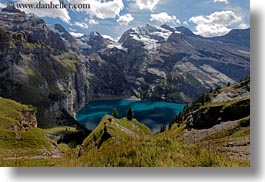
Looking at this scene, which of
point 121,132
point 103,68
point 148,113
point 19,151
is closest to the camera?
point 19,151

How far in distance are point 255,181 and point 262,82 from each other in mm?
2095

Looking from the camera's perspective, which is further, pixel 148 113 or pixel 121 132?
pixel 148 113

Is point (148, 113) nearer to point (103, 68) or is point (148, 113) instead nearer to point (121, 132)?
point (121, 132)

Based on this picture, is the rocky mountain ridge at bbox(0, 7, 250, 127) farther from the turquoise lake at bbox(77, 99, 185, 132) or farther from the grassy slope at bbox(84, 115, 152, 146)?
the grassy slope at bbox(84, 115, 152, 146)

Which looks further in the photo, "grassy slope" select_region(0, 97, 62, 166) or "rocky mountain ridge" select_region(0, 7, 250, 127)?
"rocky mountain ridge" select_region(0, 7, 250, 127)

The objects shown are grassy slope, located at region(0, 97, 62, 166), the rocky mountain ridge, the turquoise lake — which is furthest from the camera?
the rocky mountain ridge

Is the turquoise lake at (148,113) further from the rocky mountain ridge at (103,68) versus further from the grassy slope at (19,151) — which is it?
the grassy slope at (19,151)

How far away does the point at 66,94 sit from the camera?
84375mm

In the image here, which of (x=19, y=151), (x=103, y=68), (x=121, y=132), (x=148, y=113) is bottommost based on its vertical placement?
(x=19, y=151)

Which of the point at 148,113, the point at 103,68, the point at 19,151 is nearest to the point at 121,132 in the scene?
the point at 19,151

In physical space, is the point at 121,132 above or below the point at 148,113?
below

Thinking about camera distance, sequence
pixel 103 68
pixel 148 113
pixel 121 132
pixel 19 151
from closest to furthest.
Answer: pixel 19 151 → pixel 121 132 → pixel 148 113 → pixel 103 68

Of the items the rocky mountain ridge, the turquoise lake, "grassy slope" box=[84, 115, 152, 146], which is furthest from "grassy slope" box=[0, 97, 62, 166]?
the rocky mountain ridge

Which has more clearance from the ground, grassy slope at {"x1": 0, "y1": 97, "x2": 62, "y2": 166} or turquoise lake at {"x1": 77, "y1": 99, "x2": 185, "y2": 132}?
turquoise lake at {"x1": 77, "y1": 99, "x2": 185, "y2": 132}
